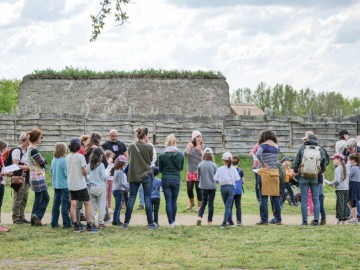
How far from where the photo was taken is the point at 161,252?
34.8 feet

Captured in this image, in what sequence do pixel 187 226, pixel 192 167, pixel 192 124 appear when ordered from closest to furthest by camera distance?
pixel 187 226, pixel 192 167, pixel 192 124

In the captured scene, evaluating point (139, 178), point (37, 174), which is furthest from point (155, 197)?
point (37, 174)

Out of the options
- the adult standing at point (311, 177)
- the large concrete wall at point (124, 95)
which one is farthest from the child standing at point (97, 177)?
the large concrete wall at point (124, 95)

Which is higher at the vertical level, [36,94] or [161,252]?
[36,94]

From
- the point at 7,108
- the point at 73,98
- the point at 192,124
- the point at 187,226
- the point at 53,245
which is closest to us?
the point at 53,245

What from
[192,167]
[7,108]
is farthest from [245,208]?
[7,108]

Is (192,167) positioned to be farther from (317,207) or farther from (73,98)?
(73,98)

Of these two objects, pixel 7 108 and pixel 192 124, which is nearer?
pixel 192 124

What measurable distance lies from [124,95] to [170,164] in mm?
29046

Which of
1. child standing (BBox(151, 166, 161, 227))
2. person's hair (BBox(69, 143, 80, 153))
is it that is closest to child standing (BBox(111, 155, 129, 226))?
child standing (BBox(151, 166, 161, 227))

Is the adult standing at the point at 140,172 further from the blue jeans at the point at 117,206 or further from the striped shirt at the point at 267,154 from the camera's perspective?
the striped shirt at the point at 267,154

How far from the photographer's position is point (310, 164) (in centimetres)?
1373

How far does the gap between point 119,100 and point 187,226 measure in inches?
1146

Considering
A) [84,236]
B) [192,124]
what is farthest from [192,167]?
[192,124]
